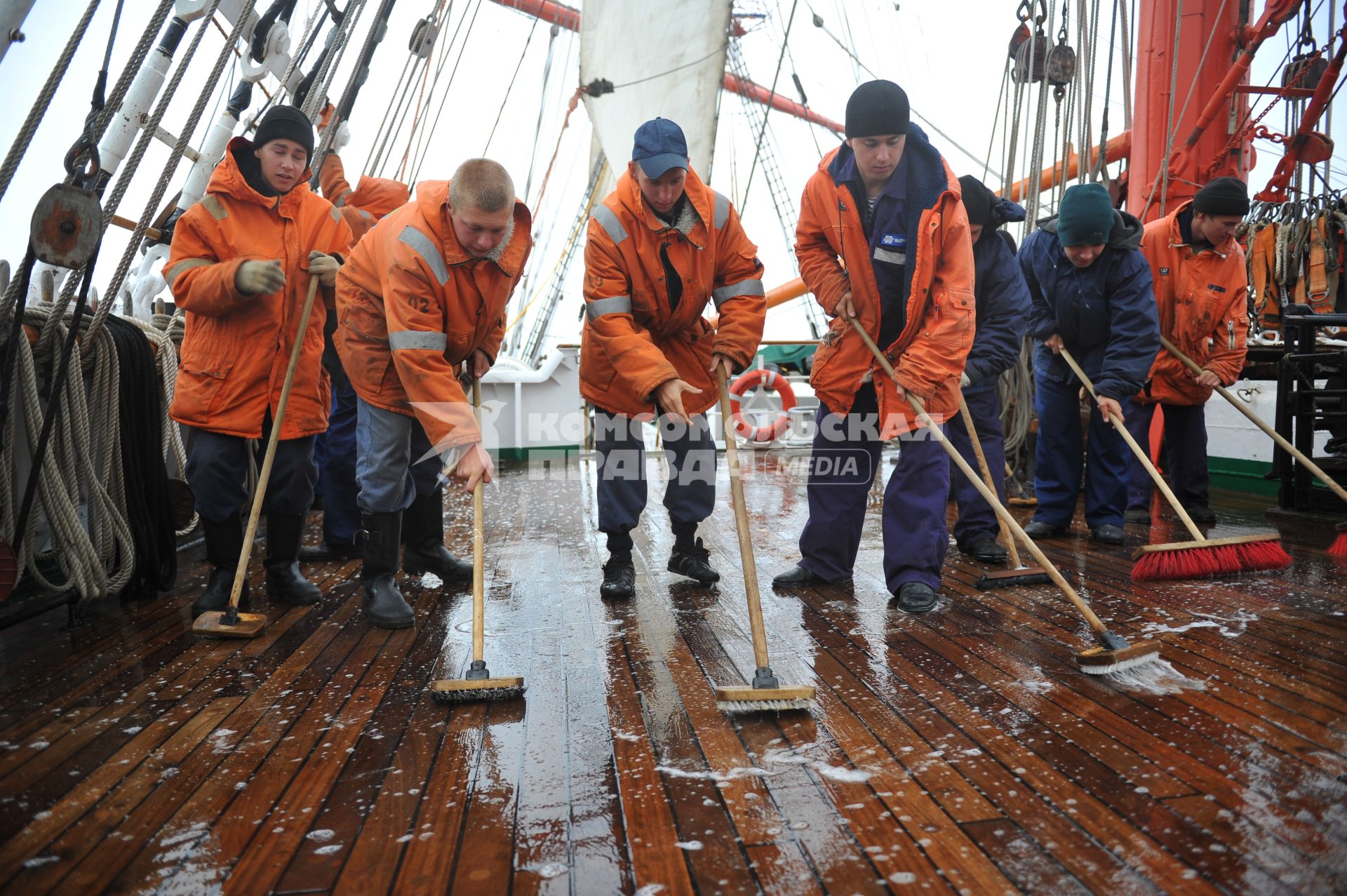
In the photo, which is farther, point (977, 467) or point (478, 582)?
point (977, 467)

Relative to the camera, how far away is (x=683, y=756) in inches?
74.6

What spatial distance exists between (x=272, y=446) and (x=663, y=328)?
129 cm

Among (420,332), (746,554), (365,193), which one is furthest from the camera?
(365,193)

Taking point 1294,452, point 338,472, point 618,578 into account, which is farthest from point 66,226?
point 1294,452

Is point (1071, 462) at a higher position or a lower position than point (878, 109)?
lower

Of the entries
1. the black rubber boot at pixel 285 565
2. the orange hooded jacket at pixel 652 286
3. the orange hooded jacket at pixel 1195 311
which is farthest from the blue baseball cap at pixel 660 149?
the orange hooded jacket at pixel 1195 311

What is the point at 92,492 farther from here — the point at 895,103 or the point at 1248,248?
the point at 1248,248

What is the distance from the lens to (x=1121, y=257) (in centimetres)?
412

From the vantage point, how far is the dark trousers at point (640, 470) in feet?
11.2

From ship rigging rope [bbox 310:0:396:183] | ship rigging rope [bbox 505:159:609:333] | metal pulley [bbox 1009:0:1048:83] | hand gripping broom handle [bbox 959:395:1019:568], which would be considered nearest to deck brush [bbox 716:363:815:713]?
hand gripping broom handle [bbox 959:395:1019:568]

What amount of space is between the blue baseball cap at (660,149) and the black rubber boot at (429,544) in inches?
53.5

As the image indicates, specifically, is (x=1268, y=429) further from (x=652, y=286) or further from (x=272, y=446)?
(x=272, y=446)

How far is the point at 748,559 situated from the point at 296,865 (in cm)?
126

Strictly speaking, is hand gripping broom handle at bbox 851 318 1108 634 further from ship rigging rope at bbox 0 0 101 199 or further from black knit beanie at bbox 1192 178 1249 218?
ship rigging rope at bbox 0 0 101 199
